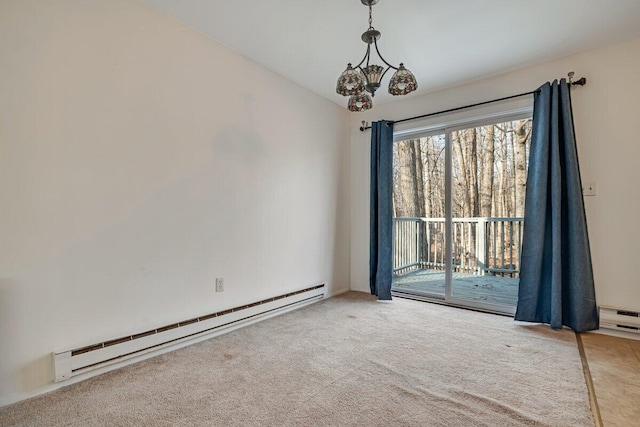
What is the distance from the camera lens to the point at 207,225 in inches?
95.3

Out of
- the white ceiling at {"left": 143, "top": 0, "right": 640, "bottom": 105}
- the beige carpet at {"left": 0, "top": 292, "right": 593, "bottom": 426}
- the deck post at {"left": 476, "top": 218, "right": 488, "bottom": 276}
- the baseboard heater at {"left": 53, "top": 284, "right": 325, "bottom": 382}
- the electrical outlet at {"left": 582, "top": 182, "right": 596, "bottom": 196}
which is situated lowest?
the beige carpet at {"left": 0, "top": 292, "right": 593, "bottom": 426}

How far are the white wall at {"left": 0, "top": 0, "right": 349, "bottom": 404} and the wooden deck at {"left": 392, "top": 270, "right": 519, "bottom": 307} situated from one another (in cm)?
191

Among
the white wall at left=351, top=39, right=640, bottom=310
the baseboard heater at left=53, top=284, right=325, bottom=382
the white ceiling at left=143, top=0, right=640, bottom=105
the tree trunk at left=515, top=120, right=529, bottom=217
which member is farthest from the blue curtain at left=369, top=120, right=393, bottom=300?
the white wall at left=351, top=39, right=640, bottom=310

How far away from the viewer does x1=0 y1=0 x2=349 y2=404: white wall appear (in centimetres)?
158

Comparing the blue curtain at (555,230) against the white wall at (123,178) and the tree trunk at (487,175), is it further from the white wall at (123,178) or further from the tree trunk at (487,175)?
the white wall at (123,178)

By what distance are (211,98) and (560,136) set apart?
9.76 feet

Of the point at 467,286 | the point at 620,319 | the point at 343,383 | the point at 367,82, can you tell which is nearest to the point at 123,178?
the point at 367,82

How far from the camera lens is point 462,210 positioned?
3998 millimetres

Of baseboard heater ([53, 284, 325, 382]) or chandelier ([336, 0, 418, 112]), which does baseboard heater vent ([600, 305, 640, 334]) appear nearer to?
chandelier ([336, 0, 418, 112])

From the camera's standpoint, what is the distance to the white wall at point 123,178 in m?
1.58

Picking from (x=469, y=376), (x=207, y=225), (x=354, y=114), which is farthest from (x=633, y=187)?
(x=207, y=225)

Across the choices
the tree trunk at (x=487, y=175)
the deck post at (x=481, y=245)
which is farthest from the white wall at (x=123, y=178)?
the deck post at (x=481, y=245)

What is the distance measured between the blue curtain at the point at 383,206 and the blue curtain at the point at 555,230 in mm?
1317

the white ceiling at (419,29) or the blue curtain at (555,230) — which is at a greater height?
the white ceiling at (419,29)
